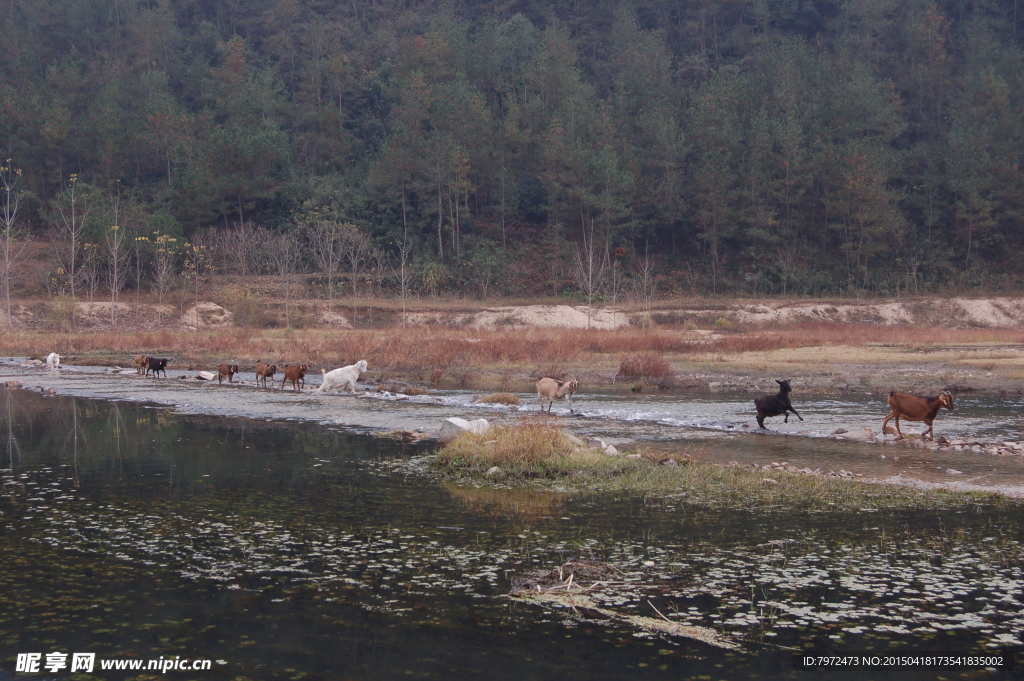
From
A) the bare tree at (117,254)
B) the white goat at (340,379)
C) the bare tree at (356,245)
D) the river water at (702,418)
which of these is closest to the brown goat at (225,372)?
the river water at (702,418)

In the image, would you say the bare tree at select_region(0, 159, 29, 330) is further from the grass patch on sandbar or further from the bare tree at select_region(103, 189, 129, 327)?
the grass patch on sandbar

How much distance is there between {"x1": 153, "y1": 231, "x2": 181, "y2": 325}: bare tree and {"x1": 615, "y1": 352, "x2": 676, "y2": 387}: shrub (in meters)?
45.7

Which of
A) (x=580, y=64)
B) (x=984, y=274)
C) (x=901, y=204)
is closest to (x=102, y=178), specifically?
(x=580, y=64)

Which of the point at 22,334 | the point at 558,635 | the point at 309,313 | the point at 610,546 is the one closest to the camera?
the point at 558,635

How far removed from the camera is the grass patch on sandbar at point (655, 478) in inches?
518

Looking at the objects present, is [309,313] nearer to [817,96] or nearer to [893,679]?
[817,96]

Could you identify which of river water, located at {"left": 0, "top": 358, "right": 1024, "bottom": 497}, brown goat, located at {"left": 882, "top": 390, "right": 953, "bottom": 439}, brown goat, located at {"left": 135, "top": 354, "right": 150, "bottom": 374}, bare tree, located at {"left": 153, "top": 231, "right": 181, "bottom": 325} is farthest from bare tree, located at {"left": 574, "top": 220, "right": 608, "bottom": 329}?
brown goat, located at {"left": 882, "top": 390, "right": 953, "bottom": 439}

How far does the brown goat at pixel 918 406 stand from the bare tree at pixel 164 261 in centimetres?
5940

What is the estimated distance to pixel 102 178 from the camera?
95.1m

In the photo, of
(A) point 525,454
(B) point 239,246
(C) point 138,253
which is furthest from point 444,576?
(C) point 138,253

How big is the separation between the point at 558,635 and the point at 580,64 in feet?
364

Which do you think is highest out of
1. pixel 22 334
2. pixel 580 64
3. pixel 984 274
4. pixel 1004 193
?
pixel 580 64

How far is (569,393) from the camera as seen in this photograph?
26.2m

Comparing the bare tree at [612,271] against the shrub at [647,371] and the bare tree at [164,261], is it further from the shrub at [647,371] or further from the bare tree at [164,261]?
the shrub at [647,371]
